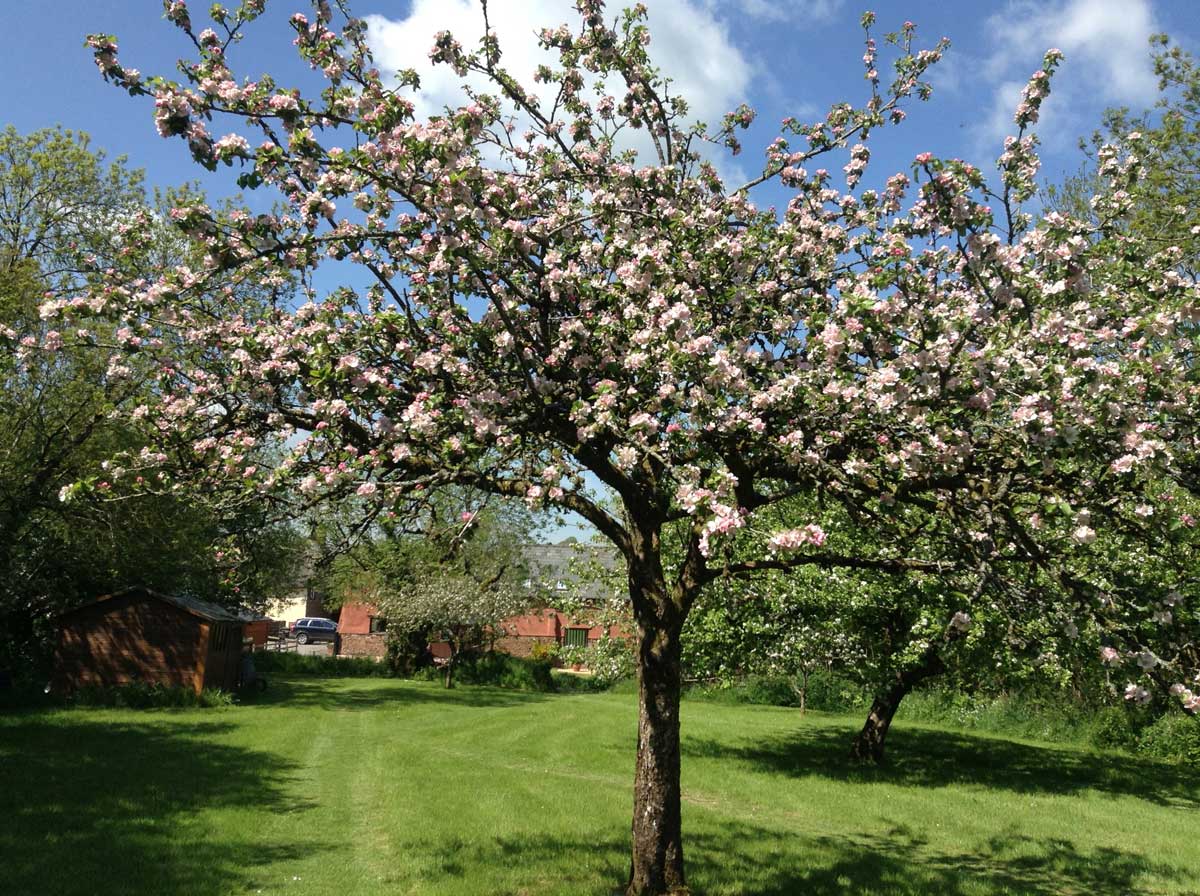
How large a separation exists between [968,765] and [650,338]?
73.0 feet

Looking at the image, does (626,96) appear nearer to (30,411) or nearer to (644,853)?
(644,853)

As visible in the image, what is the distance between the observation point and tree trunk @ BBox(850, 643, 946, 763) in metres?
22.0

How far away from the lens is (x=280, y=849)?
1217 cm

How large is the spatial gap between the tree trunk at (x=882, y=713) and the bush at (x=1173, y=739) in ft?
31.3

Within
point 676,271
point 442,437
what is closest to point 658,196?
point 676,271

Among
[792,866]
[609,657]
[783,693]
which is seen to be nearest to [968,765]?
[609,657]

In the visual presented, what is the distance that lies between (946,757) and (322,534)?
74.5 feet

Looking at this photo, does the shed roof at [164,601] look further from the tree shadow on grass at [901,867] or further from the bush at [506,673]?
the tree shadow on grass at [901,867]

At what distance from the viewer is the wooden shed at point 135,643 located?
98.3 feet

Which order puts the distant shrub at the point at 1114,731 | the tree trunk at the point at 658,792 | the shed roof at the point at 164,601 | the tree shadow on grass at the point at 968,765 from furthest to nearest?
the shed roof at the point at 164,601, the distant shrub at the point at 1114,731, the tree shadow on grass at the point at 968,765, the tree trunk at the point at 658,792

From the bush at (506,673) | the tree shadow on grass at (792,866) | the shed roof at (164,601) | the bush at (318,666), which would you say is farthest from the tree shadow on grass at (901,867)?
the bush at (318,666)

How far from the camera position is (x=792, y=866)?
12656mm

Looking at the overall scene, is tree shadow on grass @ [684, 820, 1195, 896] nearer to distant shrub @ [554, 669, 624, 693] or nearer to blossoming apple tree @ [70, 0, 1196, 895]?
blossoming apple tree @ [70, 0, 1196, 895]

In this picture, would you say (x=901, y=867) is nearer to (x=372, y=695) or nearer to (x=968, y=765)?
(x=968, y=765)
